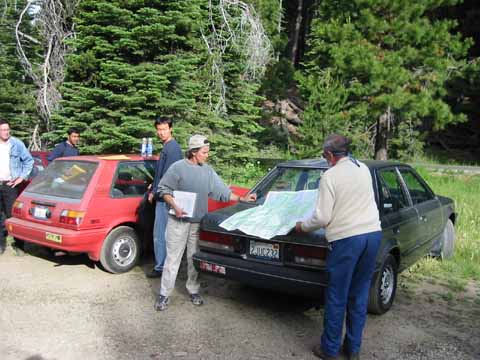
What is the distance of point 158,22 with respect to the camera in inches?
422

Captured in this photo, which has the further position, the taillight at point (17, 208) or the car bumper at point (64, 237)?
the taillight at point (17, 208)

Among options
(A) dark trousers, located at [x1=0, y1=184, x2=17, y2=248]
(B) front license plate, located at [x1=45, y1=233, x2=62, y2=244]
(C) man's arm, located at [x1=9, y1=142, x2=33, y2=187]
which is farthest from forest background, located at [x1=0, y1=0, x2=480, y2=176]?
(B) front license plate, located at [x1=45, y1=233, x2=62, y2=244]

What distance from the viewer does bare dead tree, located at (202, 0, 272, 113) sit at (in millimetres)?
12016

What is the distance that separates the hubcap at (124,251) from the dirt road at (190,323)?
257 millimetres

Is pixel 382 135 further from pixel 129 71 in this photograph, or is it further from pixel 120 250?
pixel 120 250

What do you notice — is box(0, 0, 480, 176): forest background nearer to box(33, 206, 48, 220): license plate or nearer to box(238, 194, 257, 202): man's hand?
box(33, 206, 48, 220): license plate

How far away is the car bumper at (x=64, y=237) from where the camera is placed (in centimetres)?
539

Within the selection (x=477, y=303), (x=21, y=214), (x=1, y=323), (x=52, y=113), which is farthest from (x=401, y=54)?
(x=1, y=323)

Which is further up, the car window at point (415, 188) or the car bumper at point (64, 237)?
the car window at point (415, 188)

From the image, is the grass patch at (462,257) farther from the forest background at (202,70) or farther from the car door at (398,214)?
the forest background at (202,70)

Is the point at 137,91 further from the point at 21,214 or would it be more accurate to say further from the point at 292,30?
the point at 292,30

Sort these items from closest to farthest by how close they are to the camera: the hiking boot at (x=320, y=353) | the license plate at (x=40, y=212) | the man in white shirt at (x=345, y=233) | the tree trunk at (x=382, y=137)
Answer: the man in white shirt at (x=345, y=233)
the hiking boot at (x=320, y=353)
the license plate at (x=40, y=212)
the tree trunk at (x=382, y=137)

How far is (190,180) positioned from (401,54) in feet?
45.7

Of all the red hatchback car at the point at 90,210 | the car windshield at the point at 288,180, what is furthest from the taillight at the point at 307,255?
the red hatchback car at the point at 90,210
